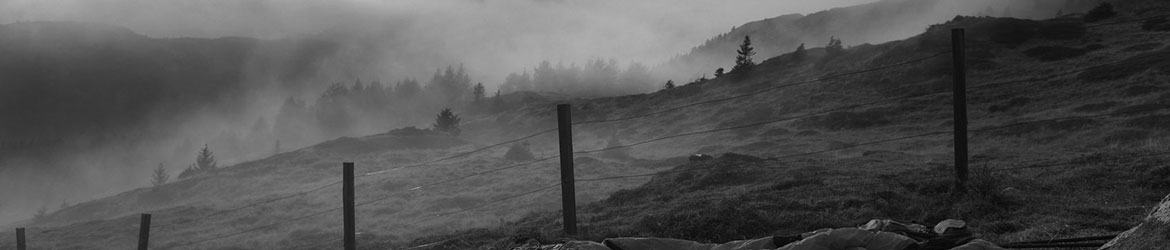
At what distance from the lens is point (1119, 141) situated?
106 feet

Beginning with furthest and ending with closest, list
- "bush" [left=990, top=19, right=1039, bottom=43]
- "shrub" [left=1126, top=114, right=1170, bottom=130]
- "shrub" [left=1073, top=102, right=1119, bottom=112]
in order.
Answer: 1. "bush" [left=990, top=19, right=1039, bottom=43]
2. "shrub" [left=1073, top=102, right=1119, bottom=112]
3. "shrub" [left=1126, top=114, right=1170, bottom=130]

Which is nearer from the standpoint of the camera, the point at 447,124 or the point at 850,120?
the point at 850,120

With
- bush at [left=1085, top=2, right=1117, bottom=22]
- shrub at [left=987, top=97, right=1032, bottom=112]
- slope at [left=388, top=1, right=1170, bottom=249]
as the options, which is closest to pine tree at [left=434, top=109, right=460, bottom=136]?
slope at [left=388, top=1, right=1170, bottom=249]

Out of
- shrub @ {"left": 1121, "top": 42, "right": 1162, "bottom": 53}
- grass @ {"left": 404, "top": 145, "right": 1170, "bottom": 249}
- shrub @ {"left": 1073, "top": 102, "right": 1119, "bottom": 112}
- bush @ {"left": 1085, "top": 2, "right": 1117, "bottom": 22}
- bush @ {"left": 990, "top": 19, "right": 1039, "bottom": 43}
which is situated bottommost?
grass @ {"left": 404, "top": 145, "right": 1170, "bottom": 249}

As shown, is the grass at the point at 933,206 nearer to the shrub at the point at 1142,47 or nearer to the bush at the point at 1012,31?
the shrub at the point at 1142,47

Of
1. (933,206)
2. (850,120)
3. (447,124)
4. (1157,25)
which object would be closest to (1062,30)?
(1157,25)

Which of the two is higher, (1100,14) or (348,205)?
(1100,14)

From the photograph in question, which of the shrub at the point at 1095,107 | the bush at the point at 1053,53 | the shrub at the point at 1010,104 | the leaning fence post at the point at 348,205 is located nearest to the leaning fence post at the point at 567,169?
the leaning fence post at the point at 348,205

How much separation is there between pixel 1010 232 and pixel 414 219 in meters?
31.3

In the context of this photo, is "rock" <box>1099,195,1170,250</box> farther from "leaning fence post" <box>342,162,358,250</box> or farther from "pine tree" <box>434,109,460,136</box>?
"pine tree" <box>434,109,460,136</box>

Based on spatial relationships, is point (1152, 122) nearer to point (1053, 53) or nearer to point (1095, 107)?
point (1095, 107)

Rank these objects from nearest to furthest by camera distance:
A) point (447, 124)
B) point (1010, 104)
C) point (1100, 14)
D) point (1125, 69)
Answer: point (1125, 69), point (1010, 104), point (1100, 14), point (447, 124)

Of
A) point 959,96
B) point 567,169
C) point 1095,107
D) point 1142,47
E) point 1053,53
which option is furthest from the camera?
point 1053,53

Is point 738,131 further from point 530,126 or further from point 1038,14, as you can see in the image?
point 1038,14
